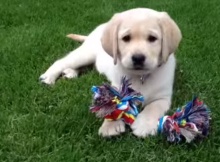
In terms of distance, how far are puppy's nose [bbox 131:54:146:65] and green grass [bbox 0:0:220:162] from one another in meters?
0.45

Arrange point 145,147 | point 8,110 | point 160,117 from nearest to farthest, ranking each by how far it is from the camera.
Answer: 1. point 145,147
2. point 160,117
3. point 8,110

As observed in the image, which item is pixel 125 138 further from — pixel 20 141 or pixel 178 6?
pixel 178 6

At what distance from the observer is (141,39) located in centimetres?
333

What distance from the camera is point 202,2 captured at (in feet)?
20.3

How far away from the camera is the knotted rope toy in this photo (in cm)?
306

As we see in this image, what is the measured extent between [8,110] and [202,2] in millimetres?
3395

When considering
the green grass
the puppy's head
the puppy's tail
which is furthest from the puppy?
the puppy's tail

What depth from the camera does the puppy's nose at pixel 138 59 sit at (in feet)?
10.7

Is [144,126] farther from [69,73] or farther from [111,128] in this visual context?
[69,73]

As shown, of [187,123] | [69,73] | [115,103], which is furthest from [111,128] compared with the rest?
[69,73]

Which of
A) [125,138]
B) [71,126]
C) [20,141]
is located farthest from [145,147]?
[20,141]

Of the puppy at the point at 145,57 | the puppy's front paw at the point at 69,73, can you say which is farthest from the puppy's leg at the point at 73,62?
the puppy at the point at 145,57

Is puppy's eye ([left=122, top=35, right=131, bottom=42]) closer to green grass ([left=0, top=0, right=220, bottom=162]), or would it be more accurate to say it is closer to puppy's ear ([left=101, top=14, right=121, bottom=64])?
puppy's ear ([left=101, top=14, right=121, bottom=64])

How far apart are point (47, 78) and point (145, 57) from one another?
1086 mm
